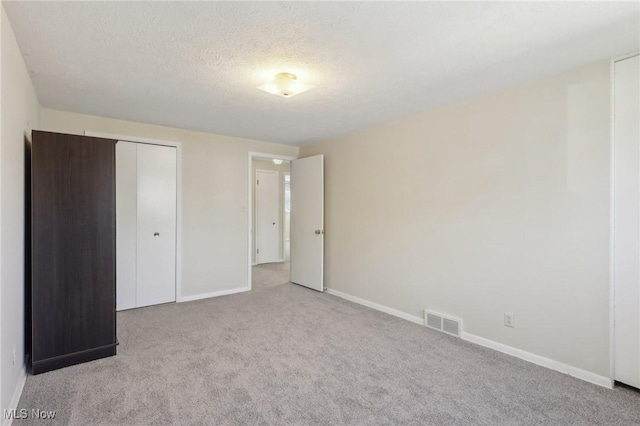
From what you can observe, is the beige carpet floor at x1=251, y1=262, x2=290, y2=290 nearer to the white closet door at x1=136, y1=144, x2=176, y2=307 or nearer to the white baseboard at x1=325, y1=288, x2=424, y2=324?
the white baseboard at x1=325, y1=288, x2=424, y2=324

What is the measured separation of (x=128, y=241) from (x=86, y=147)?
161 cm

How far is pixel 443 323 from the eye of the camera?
3.21 metres

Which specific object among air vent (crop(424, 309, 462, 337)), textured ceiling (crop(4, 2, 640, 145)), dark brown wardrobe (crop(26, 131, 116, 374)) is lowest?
air vent (crop(424, 309, 462, 337))

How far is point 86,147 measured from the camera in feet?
8.55

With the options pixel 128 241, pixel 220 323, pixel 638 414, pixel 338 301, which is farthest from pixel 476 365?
pixel 128 241

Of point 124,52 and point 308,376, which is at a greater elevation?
point 124,52

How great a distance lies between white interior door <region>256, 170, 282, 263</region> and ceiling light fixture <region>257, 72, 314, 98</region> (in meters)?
4.55

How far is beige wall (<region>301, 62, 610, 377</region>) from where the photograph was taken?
2311mm

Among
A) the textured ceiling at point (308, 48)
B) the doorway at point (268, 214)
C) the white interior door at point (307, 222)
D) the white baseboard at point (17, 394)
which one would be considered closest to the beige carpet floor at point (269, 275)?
the doorway at point (268, 214)

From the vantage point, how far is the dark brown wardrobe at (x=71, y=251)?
7.88 ft

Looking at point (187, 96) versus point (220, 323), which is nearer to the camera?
point (187, 96)

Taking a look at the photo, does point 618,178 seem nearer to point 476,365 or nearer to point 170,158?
point 476,365

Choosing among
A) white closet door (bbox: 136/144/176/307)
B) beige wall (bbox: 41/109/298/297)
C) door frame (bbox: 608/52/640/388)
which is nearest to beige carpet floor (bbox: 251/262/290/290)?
beige wall (bbox: 41/109/298/297)

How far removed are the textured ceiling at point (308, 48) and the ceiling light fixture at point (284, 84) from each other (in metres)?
0.07
